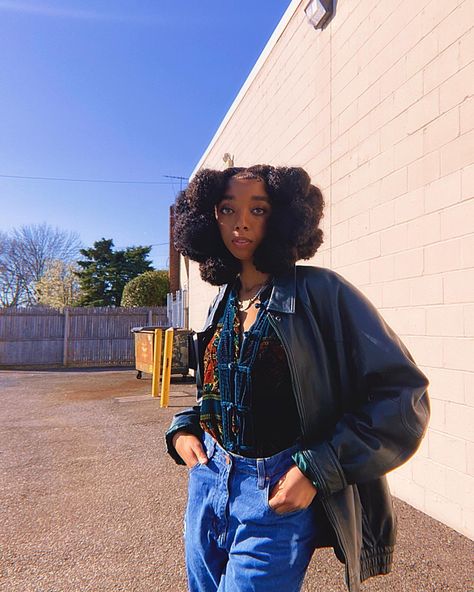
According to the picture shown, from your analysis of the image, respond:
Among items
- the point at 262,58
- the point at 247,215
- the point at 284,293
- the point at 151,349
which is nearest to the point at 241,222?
the point at 247,215

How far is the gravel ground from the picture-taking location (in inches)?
102

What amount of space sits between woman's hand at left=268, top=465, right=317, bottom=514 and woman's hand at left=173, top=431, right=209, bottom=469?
31 centimetres

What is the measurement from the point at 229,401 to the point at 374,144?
10.7 ft

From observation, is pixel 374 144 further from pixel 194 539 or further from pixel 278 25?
pixel 194 539

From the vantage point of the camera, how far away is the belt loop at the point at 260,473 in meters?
1.18

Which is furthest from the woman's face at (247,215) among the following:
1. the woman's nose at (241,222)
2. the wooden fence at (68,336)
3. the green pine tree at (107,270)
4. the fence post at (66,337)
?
the green pine tree at (107,270)

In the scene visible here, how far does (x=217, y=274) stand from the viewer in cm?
163

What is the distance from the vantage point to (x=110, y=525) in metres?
3.28

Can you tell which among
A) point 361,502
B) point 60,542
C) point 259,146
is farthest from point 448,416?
point 259,146

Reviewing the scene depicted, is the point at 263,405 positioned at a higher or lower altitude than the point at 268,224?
lower

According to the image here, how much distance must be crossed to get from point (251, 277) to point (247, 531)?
748mm

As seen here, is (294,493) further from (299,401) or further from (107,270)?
(107,270)

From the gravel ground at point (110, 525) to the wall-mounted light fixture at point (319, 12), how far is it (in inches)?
181

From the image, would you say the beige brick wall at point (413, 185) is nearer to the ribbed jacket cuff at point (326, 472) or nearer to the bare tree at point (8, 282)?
the ribbed jacket cuff at point (326, 472)
